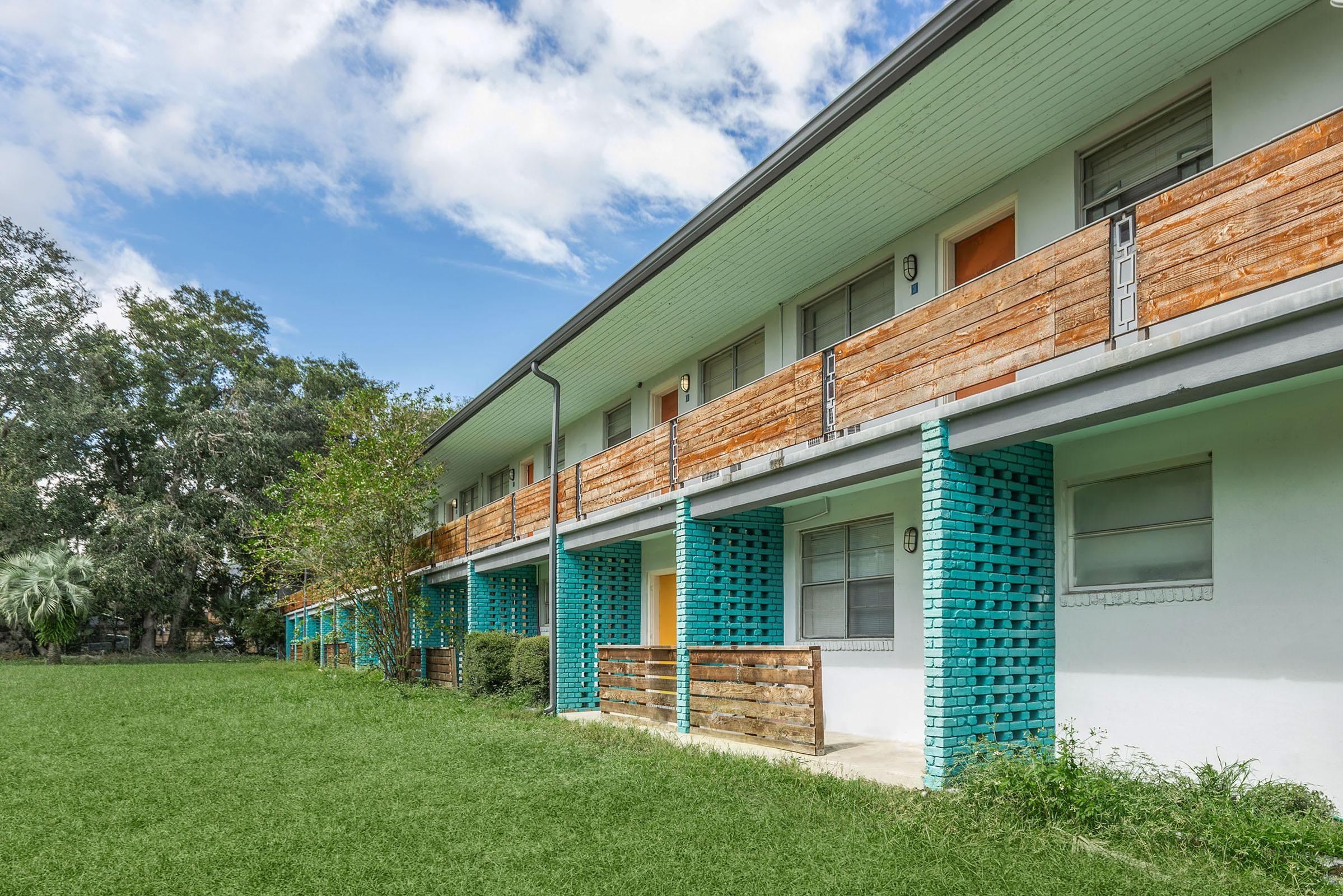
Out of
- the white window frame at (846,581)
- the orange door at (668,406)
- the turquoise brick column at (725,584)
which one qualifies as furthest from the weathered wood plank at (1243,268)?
the orange door at (668,406)

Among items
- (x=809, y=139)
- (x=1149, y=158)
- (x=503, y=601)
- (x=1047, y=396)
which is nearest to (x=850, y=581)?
(x=1047, y=396)

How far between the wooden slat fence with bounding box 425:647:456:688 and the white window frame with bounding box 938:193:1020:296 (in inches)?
521

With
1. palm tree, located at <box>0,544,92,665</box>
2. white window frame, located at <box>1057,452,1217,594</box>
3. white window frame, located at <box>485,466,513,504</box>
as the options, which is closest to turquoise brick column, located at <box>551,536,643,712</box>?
white window frame, located at <box>1057,452,1217,594</box>

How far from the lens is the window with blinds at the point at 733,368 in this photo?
13711 mm

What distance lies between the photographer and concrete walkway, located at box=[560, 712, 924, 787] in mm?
7764

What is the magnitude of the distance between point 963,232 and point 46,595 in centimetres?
2754

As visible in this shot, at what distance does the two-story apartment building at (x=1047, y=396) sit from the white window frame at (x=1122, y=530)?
0.03 metres

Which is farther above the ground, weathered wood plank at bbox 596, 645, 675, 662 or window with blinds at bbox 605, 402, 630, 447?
window with blinds at bbox 605, 402, 630, 447

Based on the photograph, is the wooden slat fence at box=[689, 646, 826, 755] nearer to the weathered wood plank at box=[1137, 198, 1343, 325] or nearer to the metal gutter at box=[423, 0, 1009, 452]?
the weathered wood plank at box=[1137, 198, 1343, 325]

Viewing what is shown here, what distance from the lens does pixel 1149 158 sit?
8.03 m

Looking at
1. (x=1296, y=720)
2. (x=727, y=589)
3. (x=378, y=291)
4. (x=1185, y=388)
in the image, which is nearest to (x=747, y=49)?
(x=727, y=589)

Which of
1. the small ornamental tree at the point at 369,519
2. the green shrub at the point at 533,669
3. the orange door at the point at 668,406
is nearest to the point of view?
the green shrub at the point at 533,669

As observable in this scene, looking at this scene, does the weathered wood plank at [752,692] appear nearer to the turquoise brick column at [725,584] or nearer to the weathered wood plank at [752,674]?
the weathered wood plank at [752,674]

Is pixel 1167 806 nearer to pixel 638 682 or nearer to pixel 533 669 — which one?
pixel 638 682
